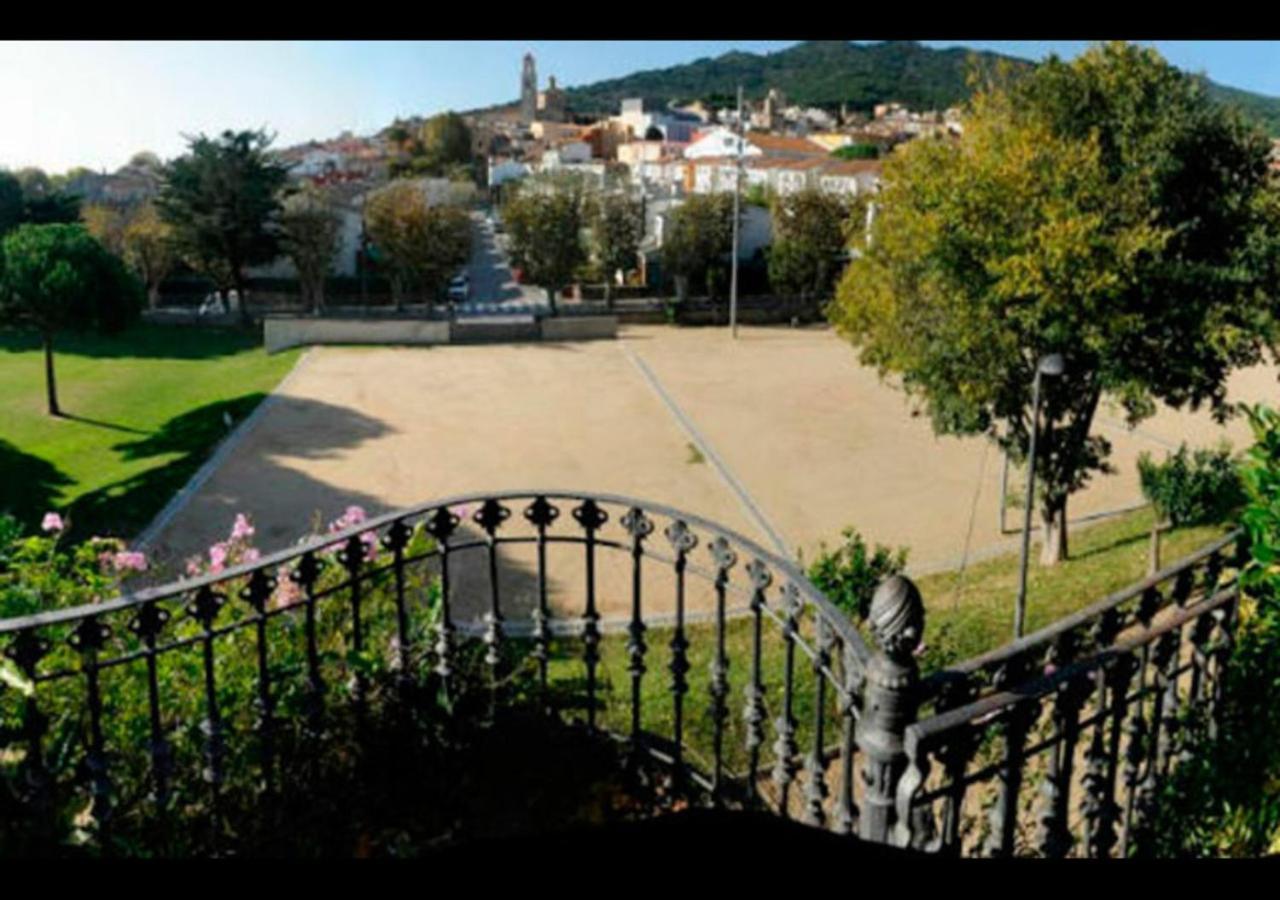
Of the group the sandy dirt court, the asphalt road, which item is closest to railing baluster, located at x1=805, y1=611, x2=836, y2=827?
the sandy dirt court

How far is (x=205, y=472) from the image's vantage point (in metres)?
15.6

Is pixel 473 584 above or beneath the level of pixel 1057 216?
beneath

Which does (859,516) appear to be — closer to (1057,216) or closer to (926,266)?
(926,266)

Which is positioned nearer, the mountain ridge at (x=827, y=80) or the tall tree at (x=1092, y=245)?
the tall tree at (x=1092, y=245)

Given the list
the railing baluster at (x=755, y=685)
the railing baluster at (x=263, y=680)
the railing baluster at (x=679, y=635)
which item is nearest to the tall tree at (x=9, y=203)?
the railing baluster at (x=263, y=680)

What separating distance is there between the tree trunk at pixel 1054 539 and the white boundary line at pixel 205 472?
10.3 metres

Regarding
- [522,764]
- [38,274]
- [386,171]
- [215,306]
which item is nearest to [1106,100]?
[522,764]

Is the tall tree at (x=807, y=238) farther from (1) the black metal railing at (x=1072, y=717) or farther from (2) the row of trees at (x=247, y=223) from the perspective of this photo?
(1) the black metal railing at (x=1072, y=717)

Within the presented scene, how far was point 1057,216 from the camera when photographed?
33.7ft

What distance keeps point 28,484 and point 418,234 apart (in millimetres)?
15849

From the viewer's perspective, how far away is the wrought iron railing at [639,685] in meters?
2.27

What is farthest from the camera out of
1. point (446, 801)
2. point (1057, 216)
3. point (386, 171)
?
point (386, 171)

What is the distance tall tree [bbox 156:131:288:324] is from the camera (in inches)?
1152
